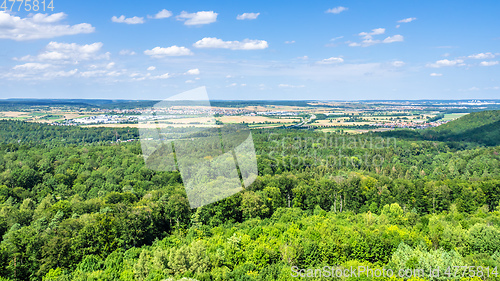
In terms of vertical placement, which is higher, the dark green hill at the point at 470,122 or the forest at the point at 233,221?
the dark green hill at the point at 470,122

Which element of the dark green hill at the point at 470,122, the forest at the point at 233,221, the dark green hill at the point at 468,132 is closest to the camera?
the forest at the point at 233,221

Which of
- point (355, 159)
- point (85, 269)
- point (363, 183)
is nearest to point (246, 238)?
point (85, 269)

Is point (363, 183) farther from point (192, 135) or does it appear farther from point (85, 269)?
point (85, 269)

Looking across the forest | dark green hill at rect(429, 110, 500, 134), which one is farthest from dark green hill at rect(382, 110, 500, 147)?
the forest

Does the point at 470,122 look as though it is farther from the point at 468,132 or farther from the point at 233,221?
the point at 233,221

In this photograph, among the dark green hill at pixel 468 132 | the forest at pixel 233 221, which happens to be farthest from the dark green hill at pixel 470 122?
the forest at pixel 233 221

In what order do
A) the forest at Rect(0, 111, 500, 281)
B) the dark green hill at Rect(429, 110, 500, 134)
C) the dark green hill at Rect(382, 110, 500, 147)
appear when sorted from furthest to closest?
the dark green hill at Rect(429, 110, 500, 134) < the dark green hill at Rect(382, 110, 500, 147) < the forest at Rect(0, 111, 500, 281)

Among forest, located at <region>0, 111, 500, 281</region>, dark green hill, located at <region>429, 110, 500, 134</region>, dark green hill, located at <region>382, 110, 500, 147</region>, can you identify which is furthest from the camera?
dark green hill, located at <region>429, 110, 500, 134</region>

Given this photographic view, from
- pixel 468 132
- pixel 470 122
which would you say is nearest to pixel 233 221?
pixel 468 132

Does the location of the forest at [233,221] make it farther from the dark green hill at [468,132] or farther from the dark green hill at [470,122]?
the dark green hill at [470,122]

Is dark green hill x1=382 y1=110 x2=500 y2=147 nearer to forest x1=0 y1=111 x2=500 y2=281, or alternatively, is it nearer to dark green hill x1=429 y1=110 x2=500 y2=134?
dark green hill x1=429 y1=110 x2=500 y2=134
